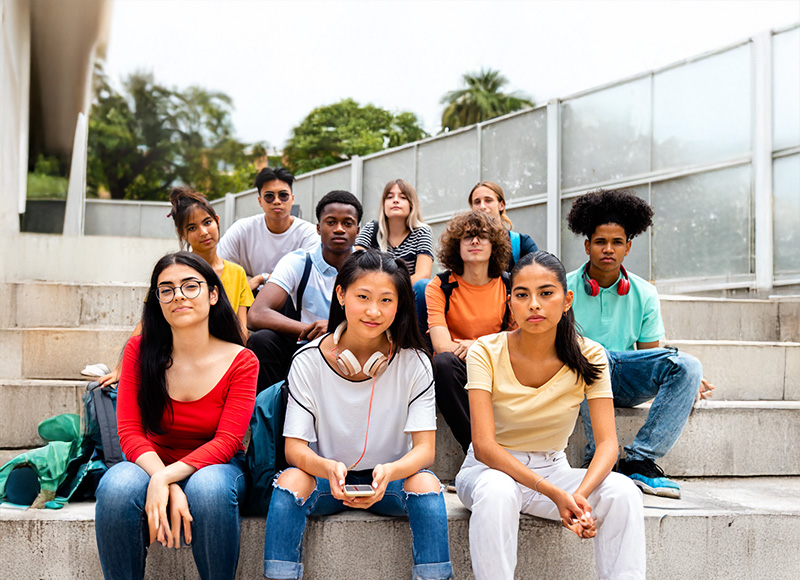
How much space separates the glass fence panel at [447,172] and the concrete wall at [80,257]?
3.88m

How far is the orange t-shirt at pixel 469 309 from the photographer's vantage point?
142 inches

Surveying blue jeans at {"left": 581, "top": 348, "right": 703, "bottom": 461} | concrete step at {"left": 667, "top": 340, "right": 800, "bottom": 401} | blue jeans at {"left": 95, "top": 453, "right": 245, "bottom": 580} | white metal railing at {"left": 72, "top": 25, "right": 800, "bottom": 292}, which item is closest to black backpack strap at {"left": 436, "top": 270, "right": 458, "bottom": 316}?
blue jeans at {"left": 581, "top": 348, "right": 703, "bottom": 461}

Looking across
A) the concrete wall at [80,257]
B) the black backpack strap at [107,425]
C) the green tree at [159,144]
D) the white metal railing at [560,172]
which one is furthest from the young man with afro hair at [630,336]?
the green tree at [159,144]

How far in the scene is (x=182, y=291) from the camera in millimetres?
2717

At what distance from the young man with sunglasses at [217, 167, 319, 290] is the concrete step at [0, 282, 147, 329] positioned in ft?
3.13

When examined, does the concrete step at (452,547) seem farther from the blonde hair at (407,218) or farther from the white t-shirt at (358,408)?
the blonde hair at (407,218)

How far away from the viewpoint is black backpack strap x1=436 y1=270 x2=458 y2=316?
3664mm

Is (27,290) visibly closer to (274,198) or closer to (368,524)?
(274,198)

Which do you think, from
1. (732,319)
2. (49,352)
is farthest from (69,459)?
(732,319)

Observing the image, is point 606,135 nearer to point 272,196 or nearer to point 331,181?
point 272,196

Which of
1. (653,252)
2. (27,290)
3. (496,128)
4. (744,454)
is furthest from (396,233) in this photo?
(496,128)

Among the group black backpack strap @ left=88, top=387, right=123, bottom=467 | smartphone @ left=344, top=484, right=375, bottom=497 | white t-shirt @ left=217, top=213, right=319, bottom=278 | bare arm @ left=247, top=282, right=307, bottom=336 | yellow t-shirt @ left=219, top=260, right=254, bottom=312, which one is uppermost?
white t-shirt @ left=217, top=213, right=319, bottom=278

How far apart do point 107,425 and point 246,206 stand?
39.5 feet

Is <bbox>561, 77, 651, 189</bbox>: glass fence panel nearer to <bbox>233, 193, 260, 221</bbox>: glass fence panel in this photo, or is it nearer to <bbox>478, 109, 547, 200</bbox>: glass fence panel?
<bbox>478, 109, 547, 200</bbox>: glass fence panel
